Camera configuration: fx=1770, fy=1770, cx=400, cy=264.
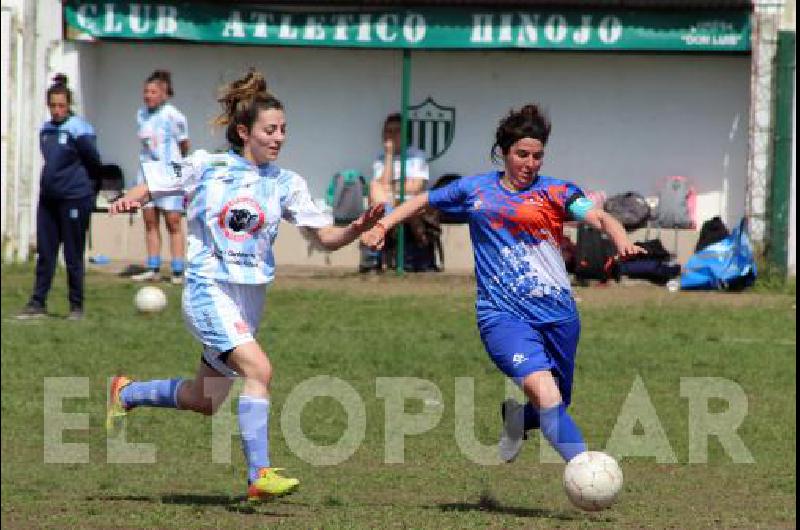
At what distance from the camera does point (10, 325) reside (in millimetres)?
16047

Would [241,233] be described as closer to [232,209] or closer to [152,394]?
[232,209]

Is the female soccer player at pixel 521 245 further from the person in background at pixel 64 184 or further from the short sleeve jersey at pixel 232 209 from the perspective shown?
the person in background at pixel 64 184

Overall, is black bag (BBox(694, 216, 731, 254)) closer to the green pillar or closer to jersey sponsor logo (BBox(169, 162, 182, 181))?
the green pillar

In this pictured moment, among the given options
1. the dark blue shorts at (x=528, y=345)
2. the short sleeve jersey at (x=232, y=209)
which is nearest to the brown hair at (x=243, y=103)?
the short sleeve jersey at (x=232, y=209)

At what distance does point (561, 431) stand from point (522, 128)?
4.86ft

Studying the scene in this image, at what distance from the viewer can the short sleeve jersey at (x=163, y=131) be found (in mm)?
18734

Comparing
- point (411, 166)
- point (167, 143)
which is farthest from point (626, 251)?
point (411, 166)

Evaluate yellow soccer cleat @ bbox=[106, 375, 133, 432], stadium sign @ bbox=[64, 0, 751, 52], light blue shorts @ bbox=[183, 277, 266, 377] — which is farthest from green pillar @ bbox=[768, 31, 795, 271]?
light blue shorts @ bbox=[183, 277, 266, 377]

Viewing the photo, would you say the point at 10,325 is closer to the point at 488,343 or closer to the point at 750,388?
the point at 750,388

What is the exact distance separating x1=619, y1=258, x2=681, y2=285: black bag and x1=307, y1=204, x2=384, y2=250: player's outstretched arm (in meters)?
10.6

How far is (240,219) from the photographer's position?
856cm

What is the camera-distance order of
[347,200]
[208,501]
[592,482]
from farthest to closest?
[347,200] → [208,501] → [592,482]

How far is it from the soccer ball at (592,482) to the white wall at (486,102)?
13.0 metres

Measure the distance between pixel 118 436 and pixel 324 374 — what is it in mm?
2684
